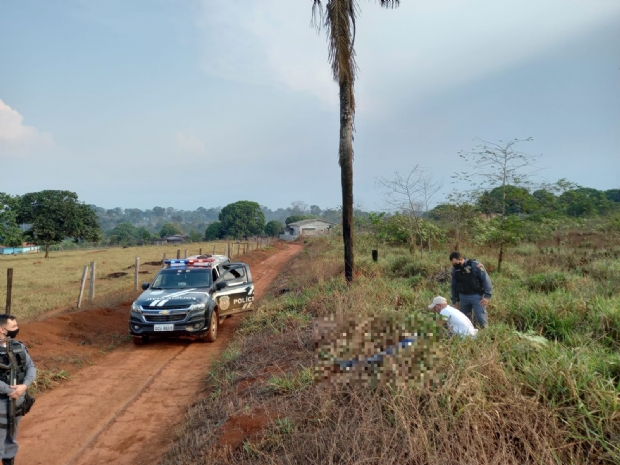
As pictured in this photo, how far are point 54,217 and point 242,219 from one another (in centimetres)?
3931

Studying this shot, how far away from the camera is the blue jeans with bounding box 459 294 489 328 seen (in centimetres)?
637

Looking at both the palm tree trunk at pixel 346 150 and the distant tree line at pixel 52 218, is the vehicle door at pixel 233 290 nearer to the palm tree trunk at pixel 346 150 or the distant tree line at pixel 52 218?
the palm tree trunk at pixel 346 150

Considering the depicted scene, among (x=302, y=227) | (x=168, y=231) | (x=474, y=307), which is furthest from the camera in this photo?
(x=168, y=231)

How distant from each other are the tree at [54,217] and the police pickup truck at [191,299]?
124 ft

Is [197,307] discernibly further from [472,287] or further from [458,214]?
[458,214]

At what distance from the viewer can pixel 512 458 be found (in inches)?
104

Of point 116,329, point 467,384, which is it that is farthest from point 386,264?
point 467,384

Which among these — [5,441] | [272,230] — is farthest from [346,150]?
[272,230]

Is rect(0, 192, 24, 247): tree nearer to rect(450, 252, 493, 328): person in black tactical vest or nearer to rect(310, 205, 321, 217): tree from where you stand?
rect(450, 252, 493, 328): person in black tactical vest

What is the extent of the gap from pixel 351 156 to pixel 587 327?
673 cm

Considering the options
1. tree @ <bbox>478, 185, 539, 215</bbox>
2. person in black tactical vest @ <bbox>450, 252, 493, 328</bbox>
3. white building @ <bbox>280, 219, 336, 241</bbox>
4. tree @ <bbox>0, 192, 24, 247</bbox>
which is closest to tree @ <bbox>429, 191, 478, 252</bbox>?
tree @ <bbox>478, 185, 539, 215</bbox>

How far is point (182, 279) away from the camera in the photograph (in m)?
9.13

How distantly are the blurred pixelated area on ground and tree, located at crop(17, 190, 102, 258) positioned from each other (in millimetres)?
43662

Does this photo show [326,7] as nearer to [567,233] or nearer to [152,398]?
[152,398]
